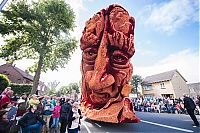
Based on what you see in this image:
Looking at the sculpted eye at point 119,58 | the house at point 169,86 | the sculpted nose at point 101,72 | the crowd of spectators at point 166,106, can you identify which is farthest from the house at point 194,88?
the sculpted nose at point 101,72

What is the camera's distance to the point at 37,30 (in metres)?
19.9

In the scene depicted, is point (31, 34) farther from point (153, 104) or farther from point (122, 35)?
point (153, 104)

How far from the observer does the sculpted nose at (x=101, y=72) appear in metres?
10.0

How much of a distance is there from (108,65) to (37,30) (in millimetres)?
13077

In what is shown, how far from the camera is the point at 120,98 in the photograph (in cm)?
1016

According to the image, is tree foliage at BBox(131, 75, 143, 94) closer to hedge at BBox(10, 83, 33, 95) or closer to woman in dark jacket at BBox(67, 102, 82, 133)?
hedge at BBox(10, 83, 33, 95)

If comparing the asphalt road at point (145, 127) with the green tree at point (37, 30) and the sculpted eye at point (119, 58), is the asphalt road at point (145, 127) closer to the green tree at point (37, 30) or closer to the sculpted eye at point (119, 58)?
the sculpted eye at point (119, 58)

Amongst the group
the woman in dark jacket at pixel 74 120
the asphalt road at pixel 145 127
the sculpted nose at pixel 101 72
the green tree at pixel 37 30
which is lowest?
the asphalt road at pixel 145 127

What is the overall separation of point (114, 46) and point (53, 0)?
557 inches

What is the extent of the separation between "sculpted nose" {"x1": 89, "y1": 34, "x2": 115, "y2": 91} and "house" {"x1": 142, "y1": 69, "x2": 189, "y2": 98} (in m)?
33.6

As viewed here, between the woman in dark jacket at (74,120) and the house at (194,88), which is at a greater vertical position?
the house at (194,88)

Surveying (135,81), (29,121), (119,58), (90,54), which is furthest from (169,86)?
(29,121)

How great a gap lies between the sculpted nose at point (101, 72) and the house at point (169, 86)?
3363 centimetres

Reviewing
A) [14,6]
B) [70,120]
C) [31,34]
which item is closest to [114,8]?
[70,120]
